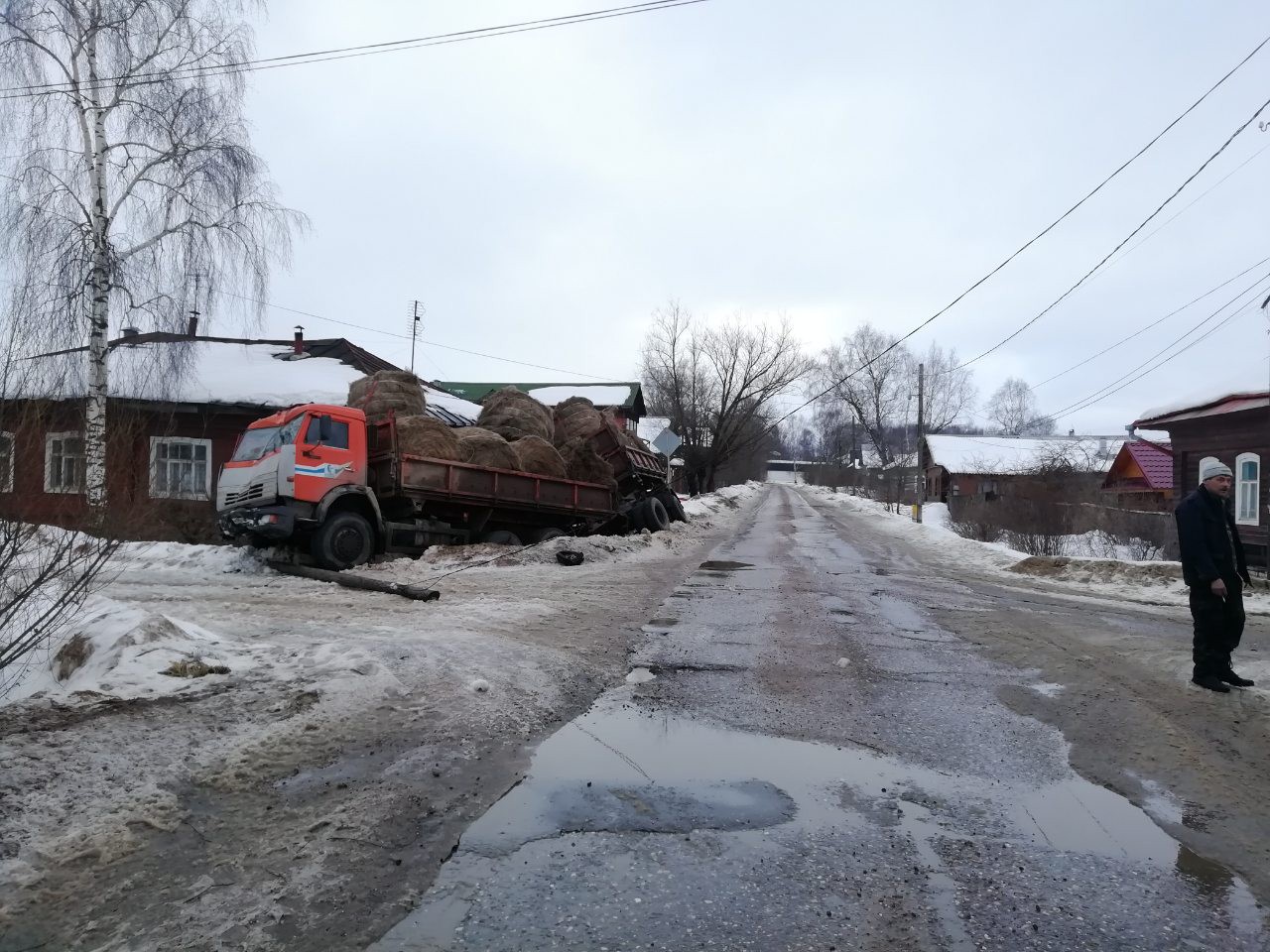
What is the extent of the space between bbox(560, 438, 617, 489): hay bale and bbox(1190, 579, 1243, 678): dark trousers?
1287 cm

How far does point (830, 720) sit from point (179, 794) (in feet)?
12.2

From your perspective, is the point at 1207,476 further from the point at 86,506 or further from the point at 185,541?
the point at 185,541

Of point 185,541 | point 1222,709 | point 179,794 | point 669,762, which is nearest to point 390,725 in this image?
point 179,794

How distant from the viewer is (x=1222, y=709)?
5848 millimetres

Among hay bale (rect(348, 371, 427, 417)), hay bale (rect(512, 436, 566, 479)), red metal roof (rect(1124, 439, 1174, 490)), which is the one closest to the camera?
hay bale (rect(348, 371, 427, 417))

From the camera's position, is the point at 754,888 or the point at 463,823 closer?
the point at 754,888

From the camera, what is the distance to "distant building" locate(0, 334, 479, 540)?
4164 mm

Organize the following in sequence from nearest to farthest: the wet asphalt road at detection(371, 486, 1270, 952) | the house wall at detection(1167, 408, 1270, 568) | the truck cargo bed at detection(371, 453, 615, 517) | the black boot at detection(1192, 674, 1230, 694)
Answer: the wet asphalt road at detection(371, 486, 1270, 952) → the black boot at detection(1192, 674, 1230, 694) → the truck cargo bed at detection(371, 453, 615, 517) → the house wall at detection(1167, 408, 1270, 568)

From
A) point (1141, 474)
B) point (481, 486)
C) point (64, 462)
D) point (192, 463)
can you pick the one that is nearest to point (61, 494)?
point (64, 462)

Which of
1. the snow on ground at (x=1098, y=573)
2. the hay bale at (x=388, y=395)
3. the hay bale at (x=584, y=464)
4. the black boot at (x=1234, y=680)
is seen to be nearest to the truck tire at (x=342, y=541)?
the hay bale at (x=388, y=395)

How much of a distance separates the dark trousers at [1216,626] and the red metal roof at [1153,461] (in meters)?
31.9

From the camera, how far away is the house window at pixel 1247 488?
18.0 meters

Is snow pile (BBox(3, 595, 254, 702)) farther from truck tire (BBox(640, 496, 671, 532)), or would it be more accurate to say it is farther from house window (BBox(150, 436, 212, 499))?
house window (BBox(150, 436, 212, 499))

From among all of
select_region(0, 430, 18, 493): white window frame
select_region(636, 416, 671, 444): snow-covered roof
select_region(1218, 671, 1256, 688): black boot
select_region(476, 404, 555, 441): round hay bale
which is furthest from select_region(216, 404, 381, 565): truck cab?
select_region(636, 416, 671, 444): snow-covered roof
